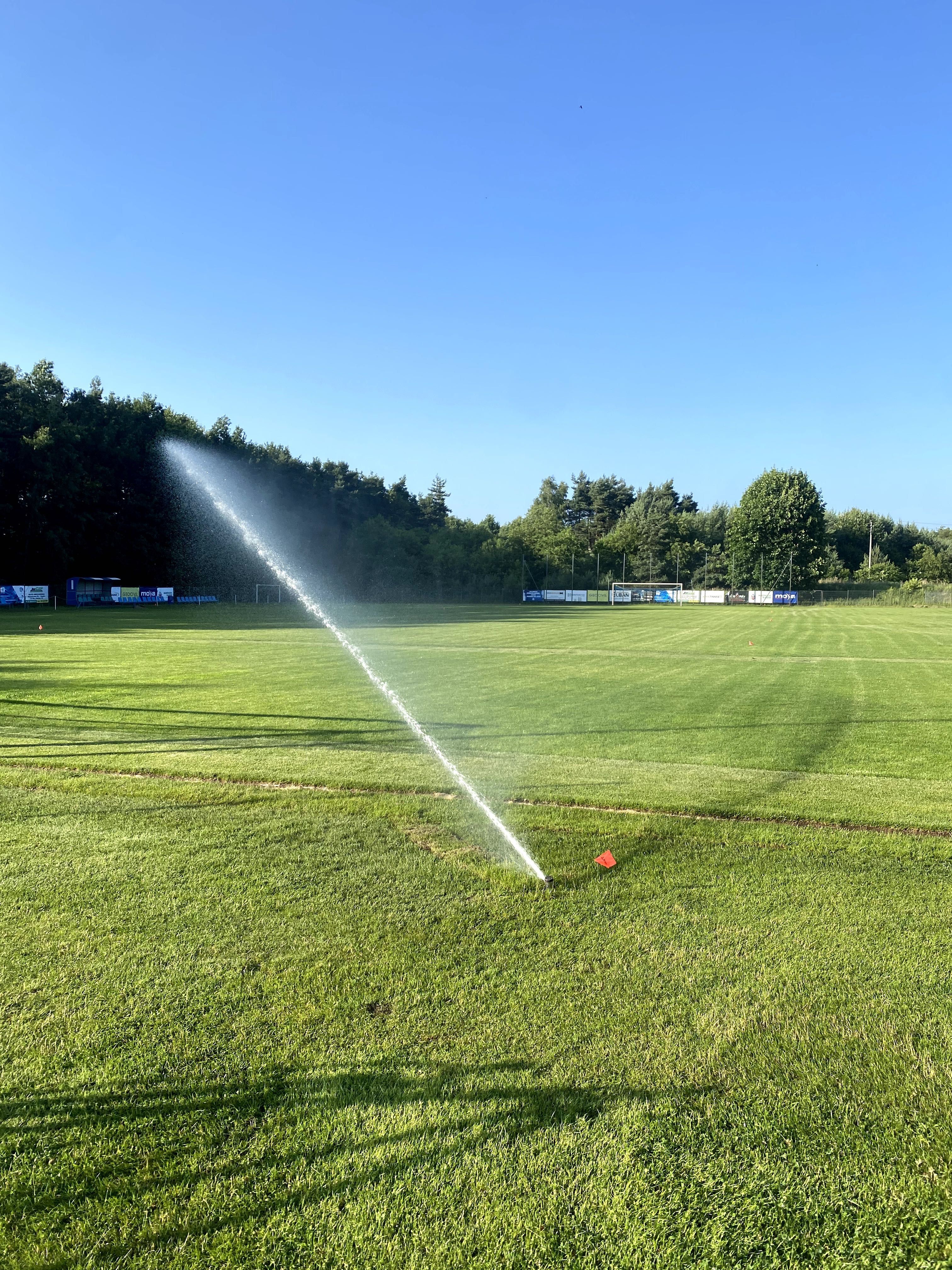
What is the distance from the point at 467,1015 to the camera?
3939mm

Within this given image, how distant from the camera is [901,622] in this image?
52156 millimetres

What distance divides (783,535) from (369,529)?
5647 cm

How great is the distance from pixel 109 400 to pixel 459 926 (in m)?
81.5

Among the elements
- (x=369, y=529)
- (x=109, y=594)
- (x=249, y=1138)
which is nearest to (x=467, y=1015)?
(x=249, y=1138)

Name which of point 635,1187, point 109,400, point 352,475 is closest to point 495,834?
point 635,1187

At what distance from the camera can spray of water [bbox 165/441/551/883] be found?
6.89 m

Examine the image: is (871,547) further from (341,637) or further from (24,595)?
(24,595)

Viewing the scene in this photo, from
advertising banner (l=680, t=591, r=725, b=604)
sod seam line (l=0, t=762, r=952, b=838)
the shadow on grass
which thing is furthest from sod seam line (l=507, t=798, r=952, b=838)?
advertising banner (l=680, t=591, r=725, b=604)

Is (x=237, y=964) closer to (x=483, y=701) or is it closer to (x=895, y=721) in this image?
(x=483, y=701)

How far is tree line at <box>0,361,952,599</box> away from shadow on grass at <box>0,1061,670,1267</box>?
226ft

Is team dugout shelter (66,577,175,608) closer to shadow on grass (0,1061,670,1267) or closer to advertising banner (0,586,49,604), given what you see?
advertising banner (0,586,49,604)

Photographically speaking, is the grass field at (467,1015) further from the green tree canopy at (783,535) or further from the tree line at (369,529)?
the green tree canopy at (783,535)

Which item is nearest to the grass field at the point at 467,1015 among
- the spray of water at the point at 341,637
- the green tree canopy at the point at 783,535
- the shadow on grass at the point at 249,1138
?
the shadow on grass at the point at 249,1138

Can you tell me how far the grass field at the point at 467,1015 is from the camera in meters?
2.74
